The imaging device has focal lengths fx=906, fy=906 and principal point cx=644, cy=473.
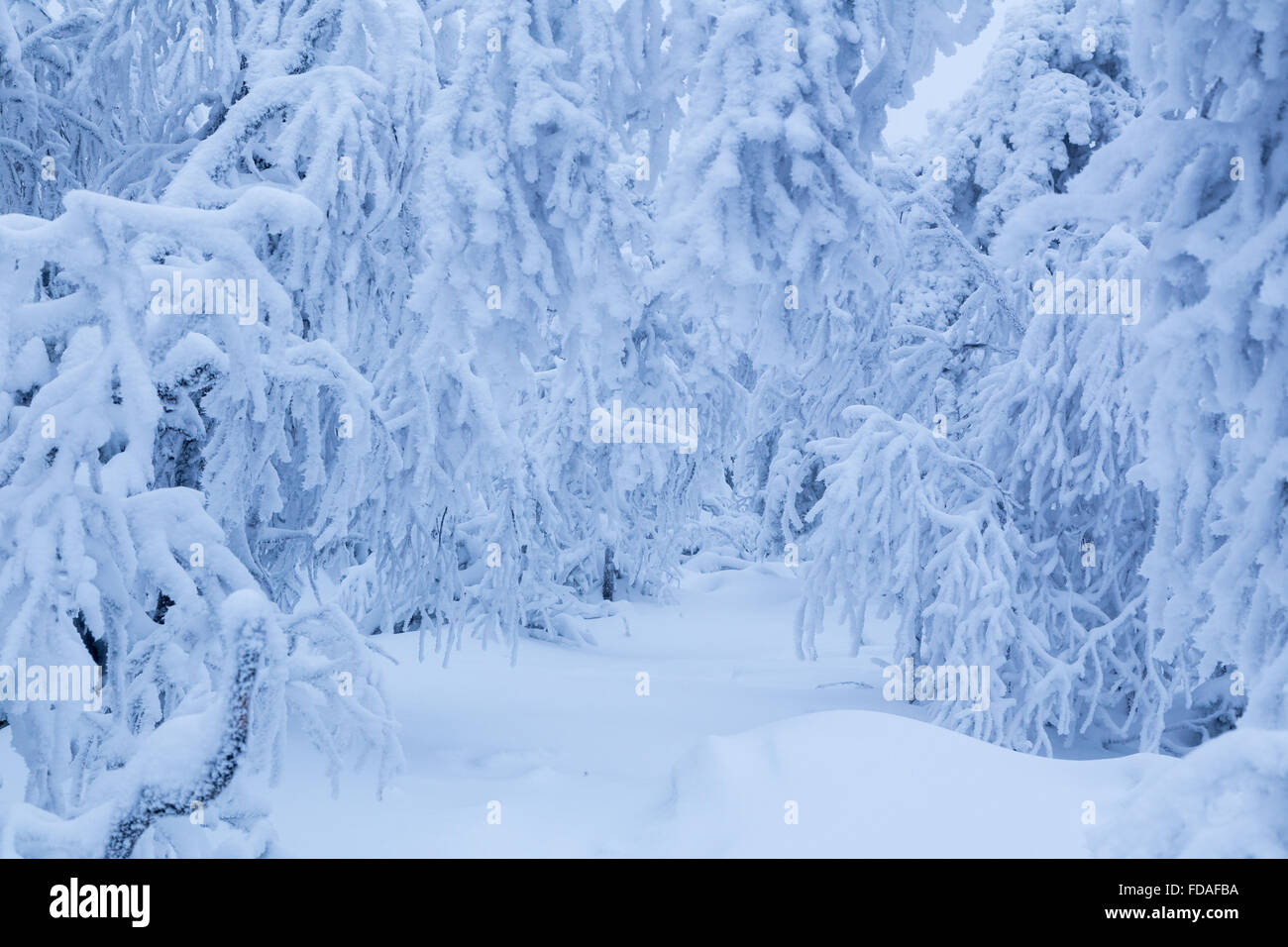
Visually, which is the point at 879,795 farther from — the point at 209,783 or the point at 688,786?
the point at 209,783

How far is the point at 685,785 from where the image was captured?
190 inches

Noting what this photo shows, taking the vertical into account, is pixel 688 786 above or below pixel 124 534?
below

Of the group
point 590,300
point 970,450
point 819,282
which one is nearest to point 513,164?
point 590,300

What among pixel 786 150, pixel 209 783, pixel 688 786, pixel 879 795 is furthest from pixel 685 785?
pixel 786 150

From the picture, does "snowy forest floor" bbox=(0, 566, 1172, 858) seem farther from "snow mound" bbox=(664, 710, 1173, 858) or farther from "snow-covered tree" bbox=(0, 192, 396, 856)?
"snow-covered tree" bbox=(0, 192, 396, 856)

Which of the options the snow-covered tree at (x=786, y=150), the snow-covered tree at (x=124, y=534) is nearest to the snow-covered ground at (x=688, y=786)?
the snow-covered tree at (x=124, y=534)

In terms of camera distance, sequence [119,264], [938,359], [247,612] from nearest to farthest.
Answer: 1. [247,612]
2. [119,264]
3. [938,359]

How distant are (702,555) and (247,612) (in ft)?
74.5

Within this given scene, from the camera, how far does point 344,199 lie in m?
4.55

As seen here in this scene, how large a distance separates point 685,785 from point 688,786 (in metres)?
0.04

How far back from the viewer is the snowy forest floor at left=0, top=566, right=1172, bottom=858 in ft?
12.5

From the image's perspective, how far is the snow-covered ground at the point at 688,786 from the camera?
12.5 feet

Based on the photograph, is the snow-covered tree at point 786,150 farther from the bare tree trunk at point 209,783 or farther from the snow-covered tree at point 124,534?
the bare tree trunk at point 209,783
